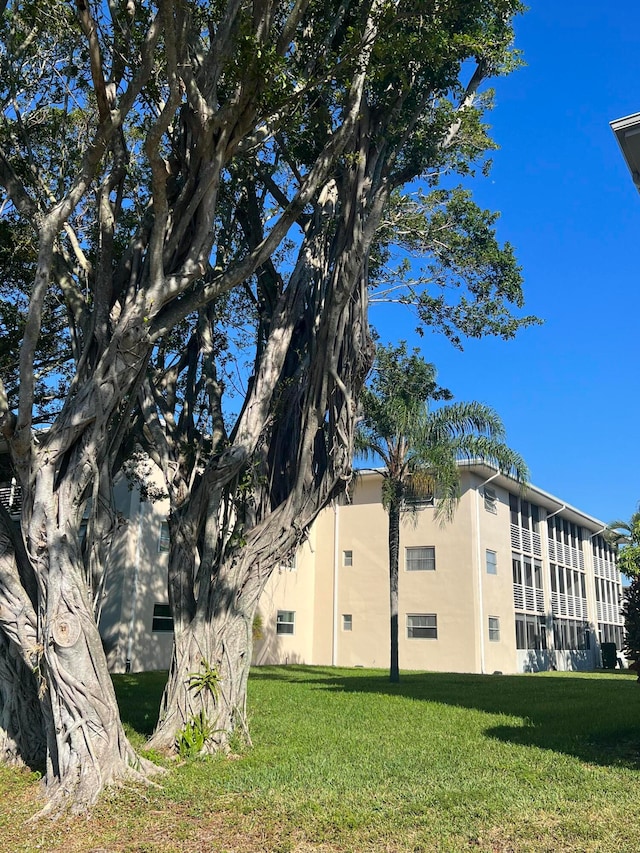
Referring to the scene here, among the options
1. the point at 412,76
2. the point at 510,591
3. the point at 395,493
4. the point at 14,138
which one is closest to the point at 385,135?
the point at 412,76

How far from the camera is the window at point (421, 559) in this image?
27.6 metres

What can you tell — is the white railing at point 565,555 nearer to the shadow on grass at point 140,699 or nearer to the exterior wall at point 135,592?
the exterior wall at point 135,592

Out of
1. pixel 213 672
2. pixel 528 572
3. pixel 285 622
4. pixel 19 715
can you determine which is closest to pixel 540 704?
pixel 213 672

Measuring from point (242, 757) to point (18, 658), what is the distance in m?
2.68

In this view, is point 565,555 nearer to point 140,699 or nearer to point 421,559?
point 421,559

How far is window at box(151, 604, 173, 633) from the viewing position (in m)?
22.3

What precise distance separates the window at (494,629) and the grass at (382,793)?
15609mm

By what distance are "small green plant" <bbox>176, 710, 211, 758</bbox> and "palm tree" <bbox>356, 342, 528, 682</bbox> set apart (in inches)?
452

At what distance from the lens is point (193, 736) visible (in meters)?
8.59

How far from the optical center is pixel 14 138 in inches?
412

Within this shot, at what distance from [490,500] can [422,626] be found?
5220mm

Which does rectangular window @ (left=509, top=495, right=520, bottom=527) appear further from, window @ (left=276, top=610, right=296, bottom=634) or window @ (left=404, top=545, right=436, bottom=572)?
window @ (left=276, top=610, right=296, bottom=634)

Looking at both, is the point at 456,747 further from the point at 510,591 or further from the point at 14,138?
the point at 510,591

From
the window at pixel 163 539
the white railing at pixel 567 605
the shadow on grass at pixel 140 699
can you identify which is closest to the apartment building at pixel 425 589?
the window at pixel 163 539
